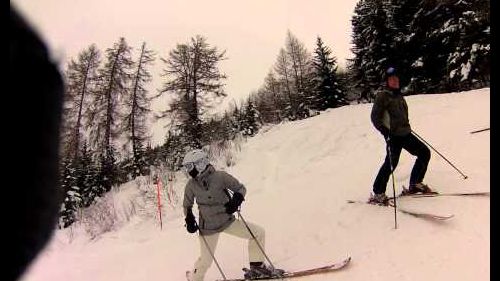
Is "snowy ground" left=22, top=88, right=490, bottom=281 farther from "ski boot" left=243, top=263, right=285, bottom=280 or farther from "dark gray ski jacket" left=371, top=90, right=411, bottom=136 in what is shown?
"dark gray ski jacket" left=371, top=90, right=411, bottom=136

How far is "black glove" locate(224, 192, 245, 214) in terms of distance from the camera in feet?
22.3

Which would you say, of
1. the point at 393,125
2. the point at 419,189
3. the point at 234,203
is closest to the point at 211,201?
the point at 234,203

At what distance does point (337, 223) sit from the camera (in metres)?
8.91

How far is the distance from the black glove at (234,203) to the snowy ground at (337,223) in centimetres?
134

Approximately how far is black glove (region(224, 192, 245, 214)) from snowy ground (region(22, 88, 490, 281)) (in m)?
1.34

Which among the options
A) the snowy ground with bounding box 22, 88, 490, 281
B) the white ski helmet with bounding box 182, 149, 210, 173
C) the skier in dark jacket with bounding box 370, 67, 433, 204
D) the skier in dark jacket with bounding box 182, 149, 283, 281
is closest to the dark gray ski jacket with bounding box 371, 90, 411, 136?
the skier in dark jacket with bounding box 370, 67, 433, 204

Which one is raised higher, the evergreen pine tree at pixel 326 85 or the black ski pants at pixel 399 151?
the evergreen pine tree at pixel 326 85

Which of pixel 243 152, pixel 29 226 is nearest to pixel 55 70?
pixel 29 226

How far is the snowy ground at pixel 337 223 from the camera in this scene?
7.00 m

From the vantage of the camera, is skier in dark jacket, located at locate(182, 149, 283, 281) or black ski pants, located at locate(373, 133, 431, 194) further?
black ski pants, located at locate(373, 133, 431, 194)

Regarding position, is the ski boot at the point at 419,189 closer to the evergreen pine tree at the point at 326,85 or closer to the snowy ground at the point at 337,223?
the snowy ground at the point at 337,223

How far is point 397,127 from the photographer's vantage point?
841cm

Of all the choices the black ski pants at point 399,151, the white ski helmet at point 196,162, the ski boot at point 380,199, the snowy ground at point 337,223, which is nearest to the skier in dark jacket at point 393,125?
the black ski pants at point 399,151

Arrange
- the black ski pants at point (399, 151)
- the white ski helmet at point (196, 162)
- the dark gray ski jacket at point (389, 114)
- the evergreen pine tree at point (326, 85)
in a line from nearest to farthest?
1. the white ski helmet at point (196, 162)
2. the dark gray ski jacket at point (389, 114)
3. the black ski pants at point (399, 151)
4. the evergreen pine tree at point (326, 85)
